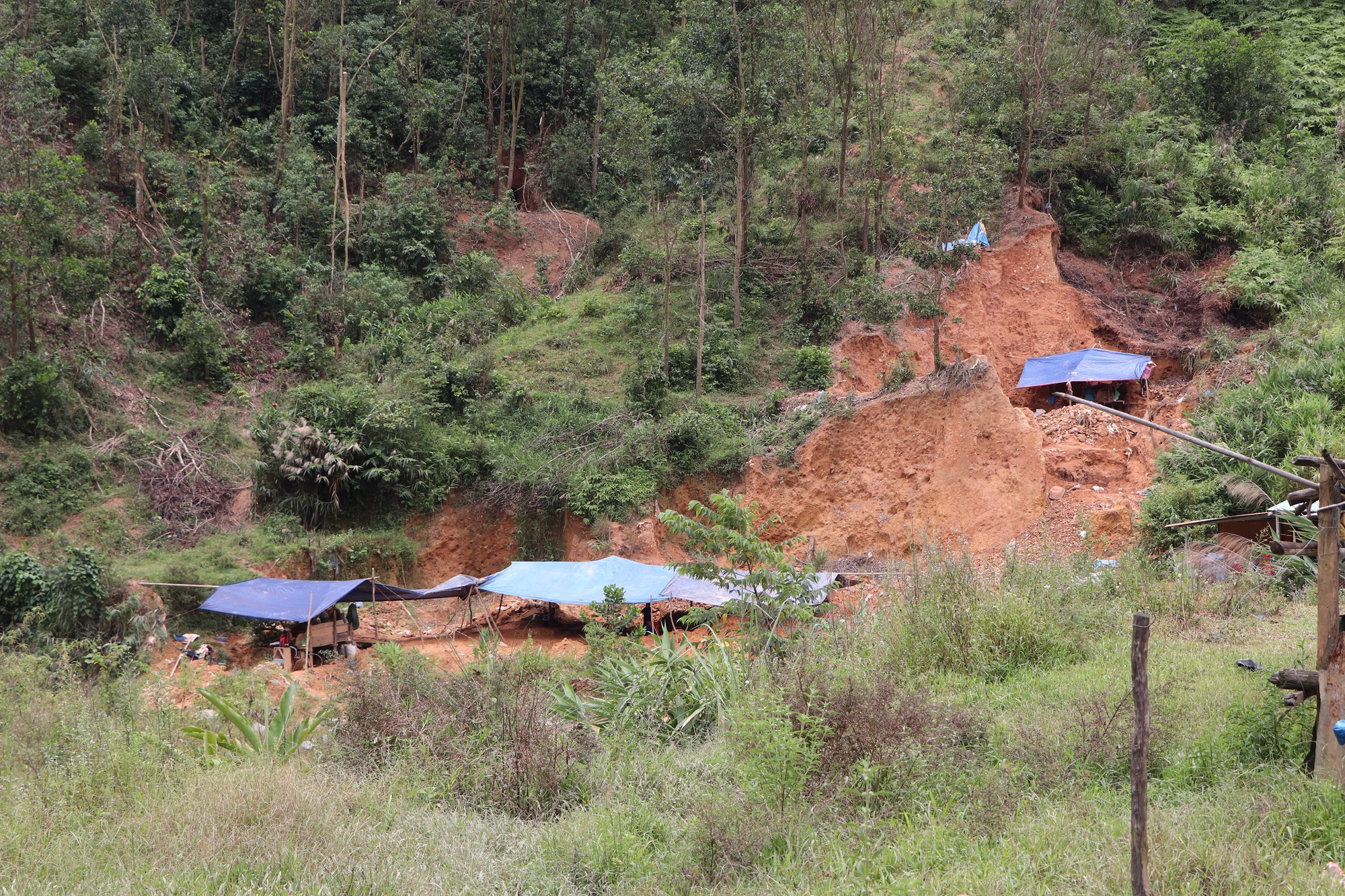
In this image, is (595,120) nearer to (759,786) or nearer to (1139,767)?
(759,786)

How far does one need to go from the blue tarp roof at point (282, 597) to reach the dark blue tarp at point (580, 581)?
82.2 inches

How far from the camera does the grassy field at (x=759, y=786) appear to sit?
17.5ft

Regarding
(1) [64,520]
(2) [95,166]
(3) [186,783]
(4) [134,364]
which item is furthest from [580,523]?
(2) [95,166]

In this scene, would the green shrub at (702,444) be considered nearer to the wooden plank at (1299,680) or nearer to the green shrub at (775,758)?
the green shrub at (775,758)

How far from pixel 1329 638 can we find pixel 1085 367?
14.2m

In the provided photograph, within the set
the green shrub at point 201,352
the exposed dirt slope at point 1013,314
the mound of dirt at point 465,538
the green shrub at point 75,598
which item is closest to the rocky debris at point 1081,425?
the exposed dirt slope at point 1013,314

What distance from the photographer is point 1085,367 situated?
19.1 meters

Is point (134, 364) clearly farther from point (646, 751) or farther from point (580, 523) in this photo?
point (646, 751)

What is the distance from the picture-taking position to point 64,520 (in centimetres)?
1762

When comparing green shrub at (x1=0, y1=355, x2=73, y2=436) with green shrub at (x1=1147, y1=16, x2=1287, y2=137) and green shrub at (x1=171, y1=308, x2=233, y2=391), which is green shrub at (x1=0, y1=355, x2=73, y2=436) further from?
green shrub at (x1=1147, y1=16, x2=1287, y2=137)

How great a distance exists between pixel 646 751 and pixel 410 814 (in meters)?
1.91

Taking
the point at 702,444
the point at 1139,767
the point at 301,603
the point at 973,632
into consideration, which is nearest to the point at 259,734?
the point at 973,632

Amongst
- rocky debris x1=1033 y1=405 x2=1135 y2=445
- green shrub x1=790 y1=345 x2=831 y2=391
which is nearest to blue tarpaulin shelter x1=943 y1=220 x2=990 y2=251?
green shrub x1=790 y1=345 x2=831 y2=391

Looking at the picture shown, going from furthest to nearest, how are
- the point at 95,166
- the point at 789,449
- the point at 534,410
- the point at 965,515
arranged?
the point at 95,166 < the point at 534,410 < the point at 789,449 < the point at 965,515
